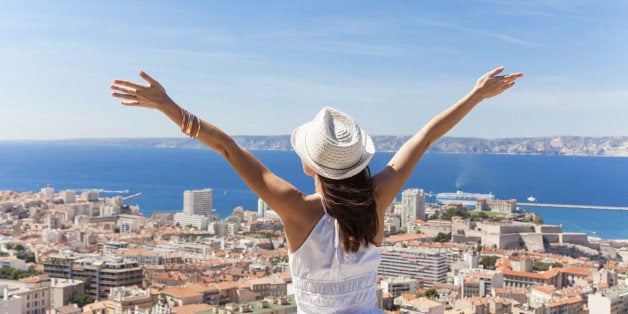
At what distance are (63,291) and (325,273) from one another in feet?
41.4

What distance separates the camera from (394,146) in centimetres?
5228

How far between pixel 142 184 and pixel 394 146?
17.1 meters

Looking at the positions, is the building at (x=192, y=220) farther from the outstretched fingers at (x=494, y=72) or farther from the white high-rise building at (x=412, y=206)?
the outstretched fingers at (x=494, y=72)

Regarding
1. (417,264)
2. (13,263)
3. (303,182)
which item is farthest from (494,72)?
(303,182)

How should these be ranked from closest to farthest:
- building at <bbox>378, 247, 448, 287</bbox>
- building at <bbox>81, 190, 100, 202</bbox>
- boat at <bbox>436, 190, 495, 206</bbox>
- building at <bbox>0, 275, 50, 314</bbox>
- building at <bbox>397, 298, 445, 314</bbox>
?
building at <bbox>397, 298, 445, 314</bbox>
building at <bbox>0, 275, 50, 314</bbox>
building at <bbox>378, 247, 448, 287</bbox>
building at <bbox>81, 190, 100, 202</bbox>
boat at <bbox>436, 190, 495, 206</bbox>

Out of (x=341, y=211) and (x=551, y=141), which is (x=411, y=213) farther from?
(x=551, y=141)

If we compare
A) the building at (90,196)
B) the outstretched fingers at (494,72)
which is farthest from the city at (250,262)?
the outstretched fingers at (494,72)

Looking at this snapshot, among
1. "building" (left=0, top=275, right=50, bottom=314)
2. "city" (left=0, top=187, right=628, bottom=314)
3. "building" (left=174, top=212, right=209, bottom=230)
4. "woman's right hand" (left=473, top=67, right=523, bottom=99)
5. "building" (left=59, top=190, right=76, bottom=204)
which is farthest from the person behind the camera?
"building" (left=59, top=190, right=76, bottom=204)

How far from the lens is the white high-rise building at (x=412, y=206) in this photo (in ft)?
85.5

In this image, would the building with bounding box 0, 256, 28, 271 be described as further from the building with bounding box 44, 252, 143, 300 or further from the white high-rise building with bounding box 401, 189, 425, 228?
the white high-rise building with bounding box 401, 189, 425, 228

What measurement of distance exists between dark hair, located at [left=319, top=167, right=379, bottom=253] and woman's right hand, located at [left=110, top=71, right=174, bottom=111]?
0.18 metres

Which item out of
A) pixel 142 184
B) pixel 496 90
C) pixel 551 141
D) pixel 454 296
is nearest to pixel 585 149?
pixel 551 141

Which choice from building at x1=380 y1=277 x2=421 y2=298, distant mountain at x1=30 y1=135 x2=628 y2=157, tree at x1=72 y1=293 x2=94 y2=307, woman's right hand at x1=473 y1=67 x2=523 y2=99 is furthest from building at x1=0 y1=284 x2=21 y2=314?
distant mountain at x1=30 y1=135 x2=628 y2=157

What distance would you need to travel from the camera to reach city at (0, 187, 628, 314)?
1190 centimetres
